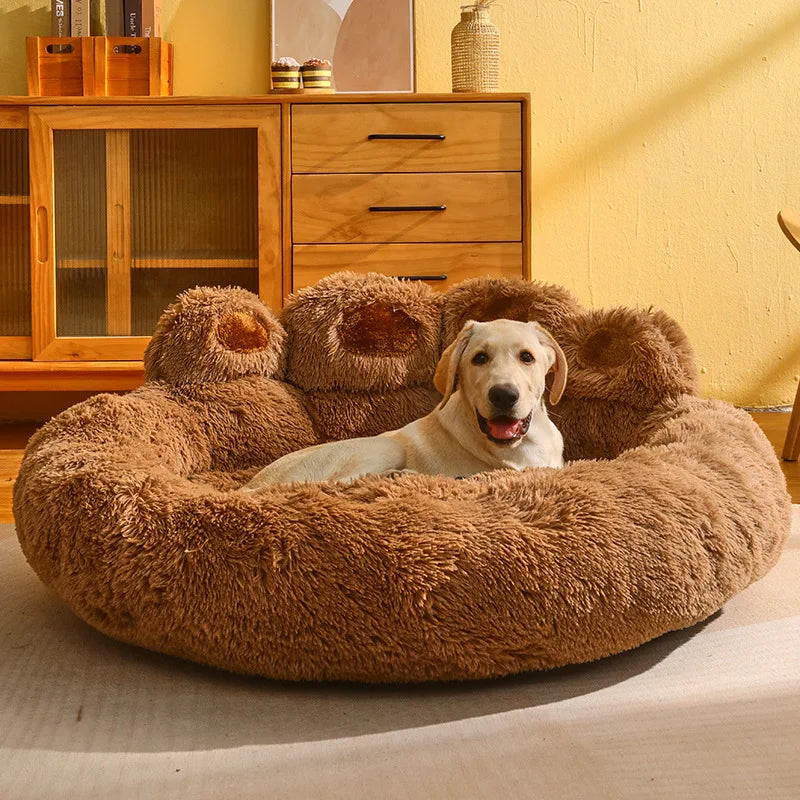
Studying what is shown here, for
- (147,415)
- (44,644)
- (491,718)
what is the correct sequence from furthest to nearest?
(147,415) → (44,644) → (491,718)

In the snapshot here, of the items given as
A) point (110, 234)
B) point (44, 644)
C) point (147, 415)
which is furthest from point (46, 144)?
point (44, 644)

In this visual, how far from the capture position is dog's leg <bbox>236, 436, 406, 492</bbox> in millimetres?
1943

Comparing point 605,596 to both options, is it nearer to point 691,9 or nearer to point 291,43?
point 291,43

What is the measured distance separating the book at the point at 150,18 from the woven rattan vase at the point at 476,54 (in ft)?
3.23

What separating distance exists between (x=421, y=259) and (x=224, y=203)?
0.65 metres

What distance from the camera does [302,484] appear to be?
1.55 metres

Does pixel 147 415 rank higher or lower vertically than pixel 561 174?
lower

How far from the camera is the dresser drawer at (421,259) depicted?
3.20 meters

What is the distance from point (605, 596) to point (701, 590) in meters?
0.19

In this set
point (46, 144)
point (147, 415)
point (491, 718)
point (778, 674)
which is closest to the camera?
point (491, 718)

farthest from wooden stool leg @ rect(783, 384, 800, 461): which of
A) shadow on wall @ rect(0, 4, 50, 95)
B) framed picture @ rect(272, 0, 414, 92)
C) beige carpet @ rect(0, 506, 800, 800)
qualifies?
shadow on wall @ rect(0, 4, 50, 95)

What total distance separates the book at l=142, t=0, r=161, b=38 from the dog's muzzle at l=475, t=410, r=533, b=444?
210 centimetres

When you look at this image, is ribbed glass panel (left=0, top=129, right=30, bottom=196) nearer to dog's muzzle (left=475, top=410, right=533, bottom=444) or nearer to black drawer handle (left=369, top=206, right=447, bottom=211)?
black drawer handle (left=369, top=206, right=447, bottom=211)

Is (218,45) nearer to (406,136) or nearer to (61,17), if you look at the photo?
(61,17)
